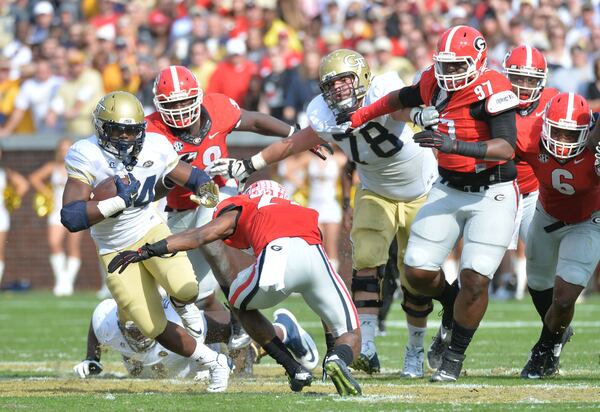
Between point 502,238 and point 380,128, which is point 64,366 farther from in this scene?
point 502,238

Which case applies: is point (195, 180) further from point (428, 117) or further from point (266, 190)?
point (428, 117)

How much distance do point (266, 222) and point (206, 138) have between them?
192 cm

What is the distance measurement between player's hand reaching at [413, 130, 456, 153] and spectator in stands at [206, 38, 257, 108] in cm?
824

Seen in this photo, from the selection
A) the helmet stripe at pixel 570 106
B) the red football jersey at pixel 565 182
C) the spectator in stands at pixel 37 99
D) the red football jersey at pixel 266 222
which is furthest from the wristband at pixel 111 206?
the spectator in stands at pixel 37 99

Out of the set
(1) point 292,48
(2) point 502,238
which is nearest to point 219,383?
(2) point 502,238

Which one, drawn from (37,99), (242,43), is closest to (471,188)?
(242,43)

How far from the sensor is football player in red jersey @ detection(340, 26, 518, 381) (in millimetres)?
7129

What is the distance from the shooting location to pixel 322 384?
7.21 meters

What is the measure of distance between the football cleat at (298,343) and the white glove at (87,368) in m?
1.23

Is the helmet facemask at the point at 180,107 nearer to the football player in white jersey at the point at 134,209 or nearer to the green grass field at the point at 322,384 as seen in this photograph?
the football player in white jersey at the point at 134,209

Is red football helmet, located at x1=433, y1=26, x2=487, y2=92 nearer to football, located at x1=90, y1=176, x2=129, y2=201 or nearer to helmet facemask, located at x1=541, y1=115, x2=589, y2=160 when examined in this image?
helmet facemask, located at x1=541, y1=115, x2=589, y2=160

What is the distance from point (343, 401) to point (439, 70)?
2.14 metres

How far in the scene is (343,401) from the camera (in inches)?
243

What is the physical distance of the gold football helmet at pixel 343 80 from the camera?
7891 mm
